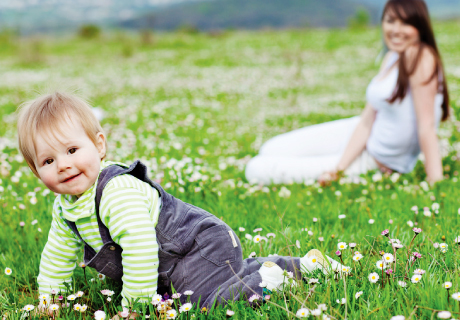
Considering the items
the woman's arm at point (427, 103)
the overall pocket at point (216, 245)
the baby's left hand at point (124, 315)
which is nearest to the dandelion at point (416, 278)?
the overall pocket at point (216, 245)

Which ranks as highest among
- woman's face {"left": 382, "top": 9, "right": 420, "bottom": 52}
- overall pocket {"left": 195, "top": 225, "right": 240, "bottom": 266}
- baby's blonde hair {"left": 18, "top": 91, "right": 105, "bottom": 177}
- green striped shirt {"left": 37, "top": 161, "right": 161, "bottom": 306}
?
woman's face {"left": 382, "top": 9, "right": 420, "bottom": 52}

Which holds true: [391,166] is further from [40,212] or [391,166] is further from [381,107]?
[40,212]

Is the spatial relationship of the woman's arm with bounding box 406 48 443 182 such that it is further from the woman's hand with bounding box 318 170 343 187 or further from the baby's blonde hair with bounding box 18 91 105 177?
the baby's blonde hair with bounding box 18 91 105 177

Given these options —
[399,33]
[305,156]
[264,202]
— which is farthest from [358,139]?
[264,202]

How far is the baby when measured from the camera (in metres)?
2.44

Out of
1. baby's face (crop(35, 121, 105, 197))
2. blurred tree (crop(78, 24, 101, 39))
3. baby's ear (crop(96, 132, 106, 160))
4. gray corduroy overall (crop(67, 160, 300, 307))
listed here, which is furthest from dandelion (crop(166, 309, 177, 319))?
blurred tree (crop(78, 24, 101, 39))

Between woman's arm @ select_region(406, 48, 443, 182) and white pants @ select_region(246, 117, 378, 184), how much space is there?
84cm

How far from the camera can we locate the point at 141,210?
8.05ft

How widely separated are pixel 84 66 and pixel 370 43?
1757 cm

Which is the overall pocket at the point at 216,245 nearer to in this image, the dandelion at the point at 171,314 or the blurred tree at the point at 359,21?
the dandelion at the point at 171,314

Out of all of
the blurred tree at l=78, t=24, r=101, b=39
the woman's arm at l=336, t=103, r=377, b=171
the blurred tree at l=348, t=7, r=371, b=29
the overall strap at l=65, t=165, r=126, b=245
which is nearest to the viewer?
the overall strap at l=65, t=165, r=126, b=245

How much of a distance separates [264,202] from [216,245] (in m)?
1.83

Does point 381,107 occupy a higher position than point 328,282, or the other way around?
point 381,107

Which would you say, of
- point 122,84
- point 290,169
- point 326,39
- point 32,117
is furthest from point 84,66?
point 32,117
